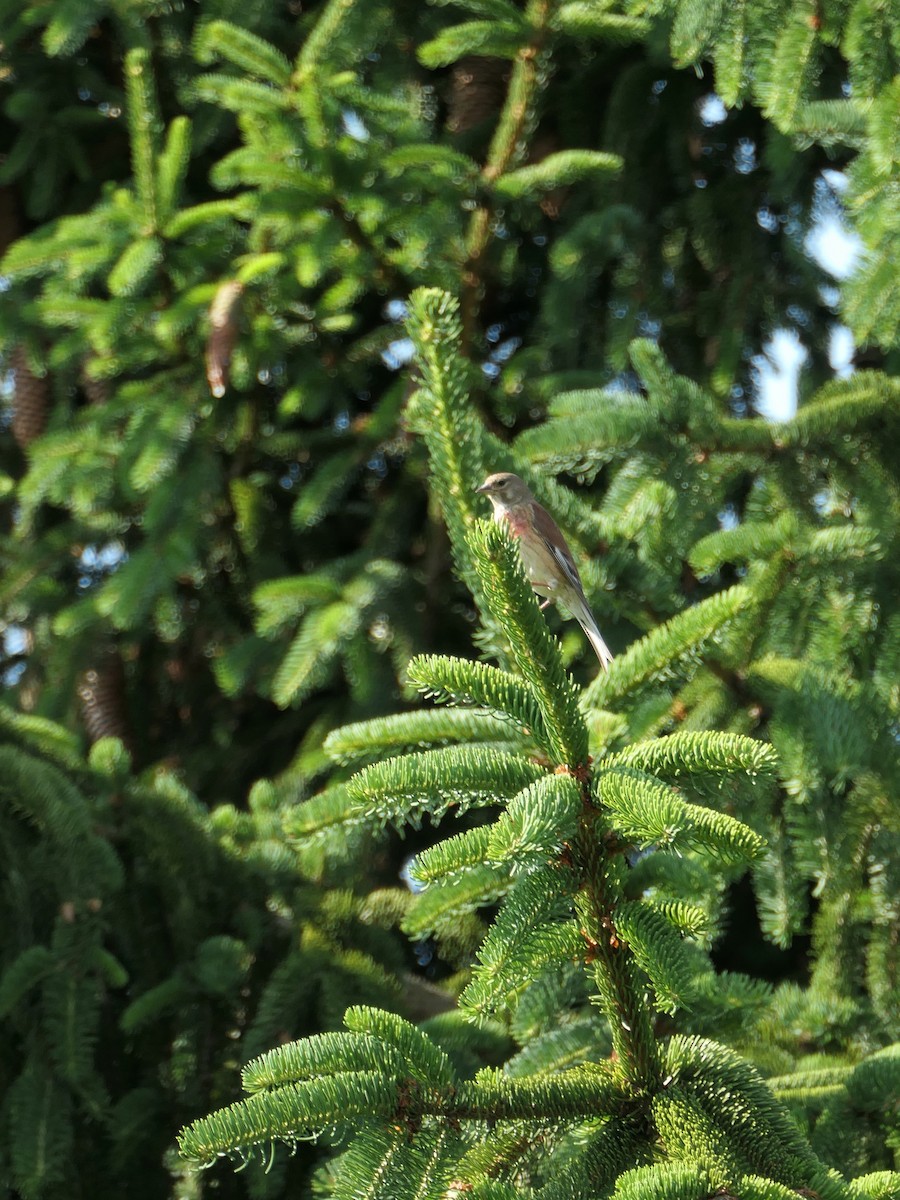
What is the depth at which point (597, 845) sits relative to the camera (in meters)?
1.36

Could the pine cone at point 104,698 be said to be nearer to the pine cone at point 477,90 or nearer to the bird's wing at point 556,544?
the pine cone at point 477,90

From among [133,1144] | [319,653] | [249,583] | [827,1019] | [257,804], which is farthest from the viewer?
[249,583]

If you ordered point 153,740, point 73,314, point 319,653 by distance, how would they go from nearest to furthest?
1. point 319,653
2. point 73,314
3. point 153,740

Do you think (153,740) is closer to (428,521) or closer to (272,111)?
(428,521)

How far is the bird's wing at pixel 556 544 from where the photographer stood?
2.24 metres

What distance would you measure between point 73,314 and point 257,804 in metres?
1.53

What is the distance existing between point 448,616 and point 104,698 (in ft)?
4.06

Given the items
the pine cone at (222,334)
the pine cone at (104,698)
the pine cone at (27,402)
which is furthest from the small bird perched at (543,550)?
the pine cone at (27,402)

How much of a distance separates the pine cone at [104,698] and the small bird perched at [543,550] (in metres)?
2.19

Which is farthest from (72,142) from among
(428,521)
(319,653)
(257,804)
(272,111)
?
(257,804)

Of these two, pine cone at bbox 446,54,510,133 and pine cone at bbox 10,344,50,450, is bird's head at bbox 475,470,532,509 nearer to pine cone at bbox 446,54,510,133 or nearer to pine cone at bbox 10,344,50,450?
pine cone at bbox 446,54,510,133

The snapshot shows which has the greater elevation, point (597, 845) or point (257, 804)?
point (257, 804)

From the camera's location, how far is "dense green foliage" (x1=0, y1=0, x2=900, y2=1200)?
1.38 meters

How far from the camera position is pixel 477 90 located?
4328 mm
